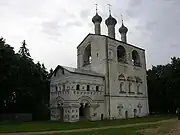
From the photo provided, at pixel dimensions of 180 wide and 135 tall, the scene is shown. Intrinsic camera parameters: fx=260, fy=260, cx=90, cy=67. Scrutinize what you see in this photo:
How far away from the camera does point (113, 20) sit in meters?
49.7

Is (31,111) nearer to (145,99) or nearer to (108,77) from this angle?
(108,77)

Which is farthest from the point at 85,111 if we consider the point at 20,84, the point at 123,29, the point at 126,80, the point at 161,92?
the point at 161,92

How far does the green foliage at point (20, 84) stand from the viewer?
37.8 meters

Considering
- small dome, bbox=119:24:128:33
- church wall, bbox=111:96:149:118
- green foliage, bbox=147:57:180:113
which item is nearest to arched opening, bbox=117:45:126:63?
small dome, bbox=119:24:128:33

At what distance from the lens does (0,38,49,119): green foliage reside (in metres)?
37.8

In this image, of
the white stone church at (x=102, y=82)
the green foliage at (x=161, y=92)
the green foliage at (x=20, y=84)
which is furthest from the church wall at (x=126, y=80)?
the green foliage at (x=20, y=84)

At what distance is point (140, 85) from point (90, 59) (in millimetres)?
11635

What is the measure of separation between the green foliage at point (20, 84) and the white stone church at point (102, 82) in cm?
343

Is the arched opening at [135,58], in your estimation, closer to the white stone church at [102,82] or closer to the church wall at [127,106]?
the white stone church at [102,82]

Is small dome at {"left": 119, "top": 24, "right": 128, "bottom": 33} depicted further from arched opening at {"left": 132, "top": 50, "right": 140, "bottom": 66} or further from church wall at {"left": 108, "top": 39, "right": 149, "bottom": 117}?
arched opening at {"left": 132, "top": 50, "right": 140, "bottom": 66}

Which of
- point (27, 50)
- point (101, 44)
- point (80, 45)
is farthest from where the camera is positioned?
point (27, 50)

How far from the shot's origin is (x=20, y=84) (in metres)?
40.6

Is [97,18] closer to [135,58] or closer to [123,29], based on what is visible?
[123,29]

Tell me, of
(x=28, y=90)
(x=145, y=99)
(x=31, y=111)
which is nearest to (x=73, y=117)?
(x=28, y=90)
